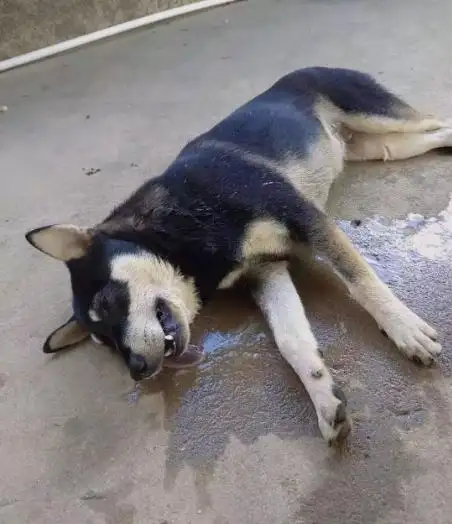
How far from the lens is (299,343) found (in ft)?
7.18

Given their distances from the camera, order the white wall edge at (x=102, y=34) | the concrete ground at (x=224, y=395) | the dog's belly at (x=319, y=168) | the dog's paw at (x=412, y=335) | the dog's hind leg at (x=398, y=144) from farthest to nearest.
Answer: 1. the white wall edge at (x=102, y=34)
2. the dog's hind leg at (x=398, y=144)
3. the dog's belly at (x=319, y=168)
4. the dog's paw at (x=412, y=335)
5. the concrete ground at (x=224, y=395)

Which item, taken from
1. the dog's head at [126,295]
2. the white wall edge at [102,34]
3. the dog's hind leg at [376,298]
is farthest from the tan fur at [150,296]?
the white wall edge at [102,34]

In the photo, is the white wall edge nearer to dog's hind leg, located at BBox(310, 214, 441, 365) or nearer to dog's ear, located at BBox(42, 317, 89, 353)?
dog's ear, located at BBox(42, 317, 89, 353)

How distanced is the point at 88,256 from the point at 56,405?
1.67ft

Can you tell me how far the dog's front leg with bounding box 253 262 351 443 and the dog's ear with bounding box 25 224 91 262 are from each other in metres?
0.66

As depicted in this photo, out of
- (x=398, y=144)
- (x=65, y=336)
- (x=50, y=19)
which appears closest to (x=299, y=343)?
(x=65, y=336)

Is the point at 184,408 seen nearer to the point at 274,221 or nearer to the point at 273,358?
the point at 273,358

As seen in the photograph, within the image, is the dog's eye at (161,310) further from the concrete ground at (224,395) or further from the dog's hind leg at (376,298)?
the dog's hind leg at (376,298)

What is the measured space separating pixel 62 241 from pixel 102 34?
4.10m

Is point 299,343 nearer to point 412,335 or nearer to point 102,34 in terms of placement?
point 412,335

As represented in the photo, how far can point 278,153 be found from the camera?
275 centimetres

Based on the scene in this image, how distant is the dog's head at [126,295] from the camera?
2.13 meters

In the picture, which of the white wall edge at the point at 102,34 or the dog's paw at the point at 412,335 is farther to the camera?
the white wall edge at the point at 102,34

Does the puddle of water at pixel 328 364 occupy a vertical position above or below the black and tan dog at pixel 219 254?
below
